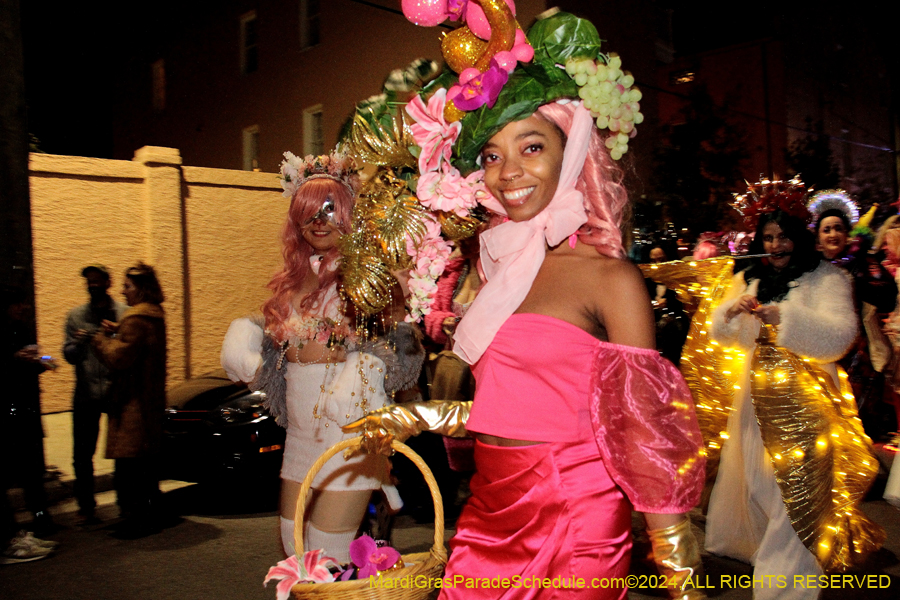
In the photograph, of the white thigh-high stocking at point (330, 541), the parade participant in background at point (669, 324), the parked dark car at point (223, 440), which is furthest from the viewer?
the parade participant in background at point (669, 324)

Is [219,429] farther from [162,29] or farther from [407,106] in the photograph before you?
[162,29]

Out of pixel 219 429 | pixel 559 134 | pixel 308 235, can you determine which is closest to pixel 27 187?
pixel 219 429

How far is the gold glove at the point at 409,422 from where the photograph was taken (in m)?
2.33

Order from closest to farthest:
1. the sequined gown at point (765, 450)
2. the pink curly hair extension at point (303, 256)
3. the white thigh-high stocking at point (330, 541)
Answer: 1. the white thigh-high stocking at point (330, 541)
2. the pink curly hair extension at point (303, 256)
3. the sequined gown at point (765, 450)

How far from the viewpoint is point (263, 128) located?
687 inches

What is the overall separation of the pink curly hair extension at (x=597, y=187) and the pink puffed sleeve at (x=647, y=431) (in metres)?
0.37

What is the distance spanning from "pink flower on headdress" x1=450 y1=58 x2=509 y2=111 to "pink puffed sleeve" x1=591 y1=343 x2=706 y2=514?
80 centimetres

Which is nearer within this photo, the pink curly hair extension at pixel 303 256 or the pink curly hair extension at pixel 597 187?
the pink curly hair extension at pixel 597 187

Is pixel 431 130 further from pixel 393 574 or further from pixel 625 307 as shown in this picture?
pixel 393 574

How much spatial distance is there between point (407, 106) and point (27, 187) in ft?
18.0

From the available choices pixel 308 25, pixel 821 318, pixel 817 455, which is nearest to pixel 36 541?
pixel 817 455

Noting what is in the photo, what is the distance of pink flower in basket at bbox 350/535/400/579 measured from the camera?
8.06 ft

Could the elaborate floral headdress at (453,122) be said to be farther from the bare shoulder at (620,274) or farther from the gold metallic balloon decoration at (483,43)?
the bare shoulder at (620,274)

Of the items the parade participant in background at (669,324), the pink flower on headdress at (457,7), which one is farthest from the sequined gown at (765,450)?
the parade participant in background at (669,324)
